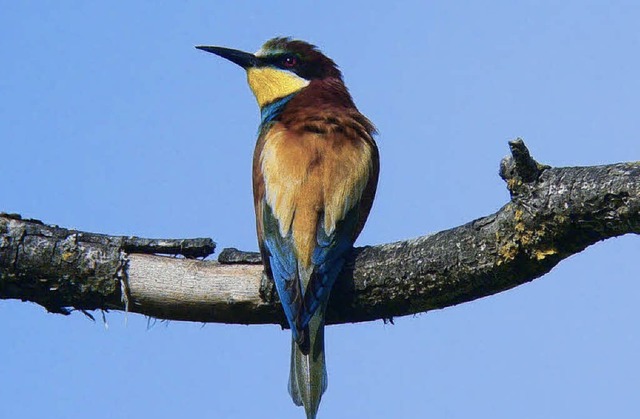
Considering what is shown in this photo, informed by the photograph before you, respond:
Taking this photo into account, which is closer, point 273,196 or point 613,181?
point 613,181

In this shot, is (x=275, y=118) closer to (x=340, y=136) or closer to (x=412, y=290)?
(x=340, y=136)

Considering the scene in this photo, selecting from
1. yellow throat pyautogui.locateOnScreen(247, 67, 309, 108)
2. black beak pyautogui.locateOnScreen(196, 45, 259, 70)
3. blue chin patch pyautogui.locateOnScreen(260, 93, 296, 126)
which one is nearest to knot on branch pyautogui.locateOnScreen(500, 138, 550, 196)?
blue chin patch pyautogui.locateOnScreen(260, 93, 296, 126)

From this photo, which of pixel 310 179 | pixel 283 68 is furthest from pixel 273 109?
pixel 310 179

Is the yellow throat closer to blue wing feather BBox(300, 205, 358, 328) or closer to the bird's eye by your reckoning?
the bird's eye

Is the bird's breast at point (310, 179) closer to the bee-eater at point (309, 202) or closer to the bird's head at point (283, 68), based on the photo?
the bee-eater at point (309, 202)

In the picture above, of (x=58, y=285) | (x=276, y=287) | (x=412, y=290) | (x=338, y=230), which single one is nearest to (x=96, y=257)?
(x=58, y=285)
